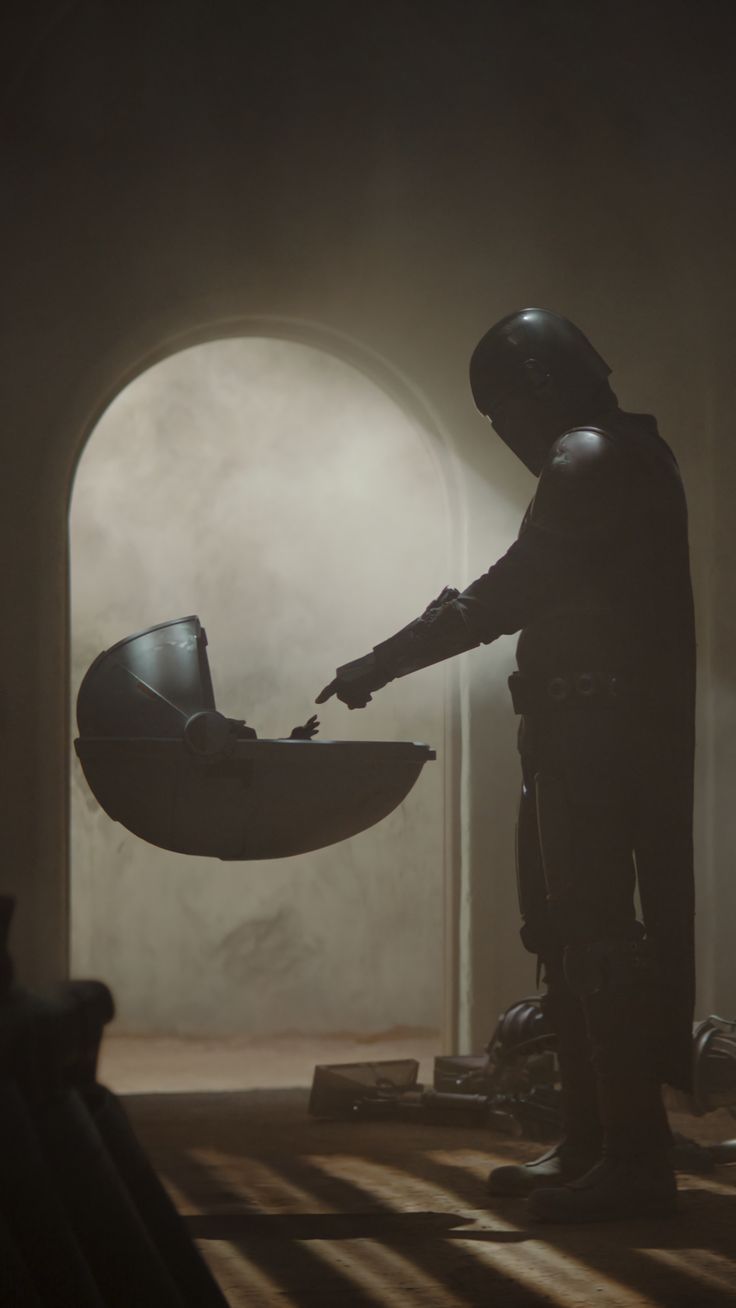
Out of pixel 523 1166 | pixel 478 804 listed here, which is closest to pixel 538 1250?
pixel 523 1166

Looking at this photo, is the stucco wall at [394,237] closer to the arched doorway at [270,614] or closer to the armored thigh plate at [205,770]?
the armored thigh plate at [205,770]

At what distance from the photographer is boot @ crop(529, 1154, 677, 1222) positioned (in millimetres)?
3105

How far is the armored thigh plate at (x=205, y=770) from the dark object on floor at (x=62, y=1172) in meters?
1.54

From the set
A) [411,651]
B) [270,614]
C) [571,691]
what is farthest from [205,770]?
[270,614]

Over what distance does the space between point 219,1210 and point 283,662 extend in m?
4.67

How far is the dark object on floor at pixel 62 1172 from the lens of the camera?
1.27 meters

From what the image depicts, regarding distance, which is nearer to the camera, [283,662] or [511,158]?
[511,158]

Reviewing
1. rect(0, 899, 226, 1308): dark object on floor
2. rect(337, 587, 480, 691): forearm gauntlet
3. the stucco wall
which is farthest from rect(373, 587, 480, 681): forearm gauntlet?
the stucco wall

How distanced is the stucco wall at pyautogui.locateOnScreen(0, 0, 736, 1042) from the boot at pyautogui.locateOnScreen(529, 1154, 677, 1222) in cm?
210

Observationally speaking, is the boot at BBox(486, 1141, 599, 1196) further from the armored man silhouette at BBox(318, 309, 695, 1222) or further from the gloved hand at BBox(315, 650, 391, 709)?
the gloved hand at BBox(315, 650, 391, 709)

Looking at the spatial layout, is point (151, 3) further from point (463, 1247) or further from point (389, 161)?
point (463, 1247)

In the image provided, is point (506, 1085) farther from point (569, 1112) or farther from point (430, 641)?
point (430, 641)

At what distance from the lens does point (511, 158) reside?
5520mm

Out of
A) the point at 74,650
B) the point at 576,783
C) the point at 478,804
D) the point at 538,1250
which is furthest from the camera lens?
the point at 74,650
